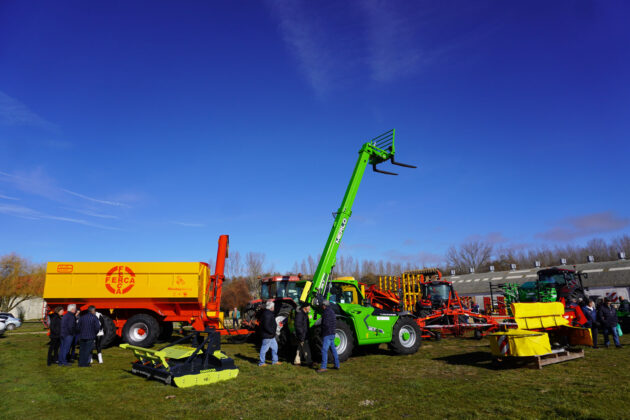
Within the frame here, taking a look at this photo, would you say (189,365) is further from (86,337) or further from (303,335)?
(86,337)

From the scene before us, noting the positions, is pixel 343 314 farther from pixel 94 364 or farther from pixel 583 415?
pixel 94 364

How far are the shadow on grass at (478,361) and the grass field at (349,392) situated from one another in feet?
0.16

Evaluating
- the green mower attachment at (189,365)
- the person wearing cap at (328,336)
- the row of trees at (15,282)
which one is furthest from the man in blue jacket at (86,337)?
the row of trees at (15,282)

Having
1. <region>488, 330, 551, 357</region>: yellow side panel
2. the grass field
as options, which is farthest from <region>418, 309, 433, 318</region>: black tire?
<region>488, 330, 551, 357</region>: yellow side panel

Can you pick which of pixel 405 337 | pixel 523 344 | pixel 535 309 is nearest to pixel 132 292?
pixel 405 337

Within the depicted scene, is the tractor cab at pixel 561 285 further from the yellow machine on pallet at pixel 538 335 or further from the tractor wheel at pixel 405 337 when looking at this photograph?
the tractor wheel at pixel 405 337

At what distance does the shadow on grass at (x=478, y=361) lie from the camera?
8516 millimetres

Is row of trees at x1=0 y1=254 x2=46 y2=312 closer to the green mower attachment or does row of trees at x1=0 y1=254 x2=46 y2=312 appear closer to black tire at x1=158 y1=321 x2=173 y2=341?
black tire at x1=158 y1=321 x2=173 y2=341

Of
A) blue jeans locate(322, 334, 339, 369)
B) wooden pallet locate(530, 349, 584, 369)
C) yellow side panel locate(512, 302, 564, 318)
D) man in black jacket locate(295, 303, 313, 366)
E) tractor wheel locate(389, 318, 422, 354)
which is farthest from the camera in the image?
tractor wheel locate(389, 318, 422, 354)

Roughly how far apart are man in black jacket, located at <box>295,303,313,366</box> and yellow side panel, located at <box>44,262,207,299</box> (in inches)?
216

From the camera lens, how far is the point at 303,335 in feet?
30.3

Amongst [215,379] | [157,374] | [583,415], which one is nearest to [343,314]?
[215,379]

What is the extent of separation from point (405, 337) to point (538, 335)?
3607 mm

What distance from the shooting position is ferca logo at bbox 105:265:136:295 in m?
13.3
